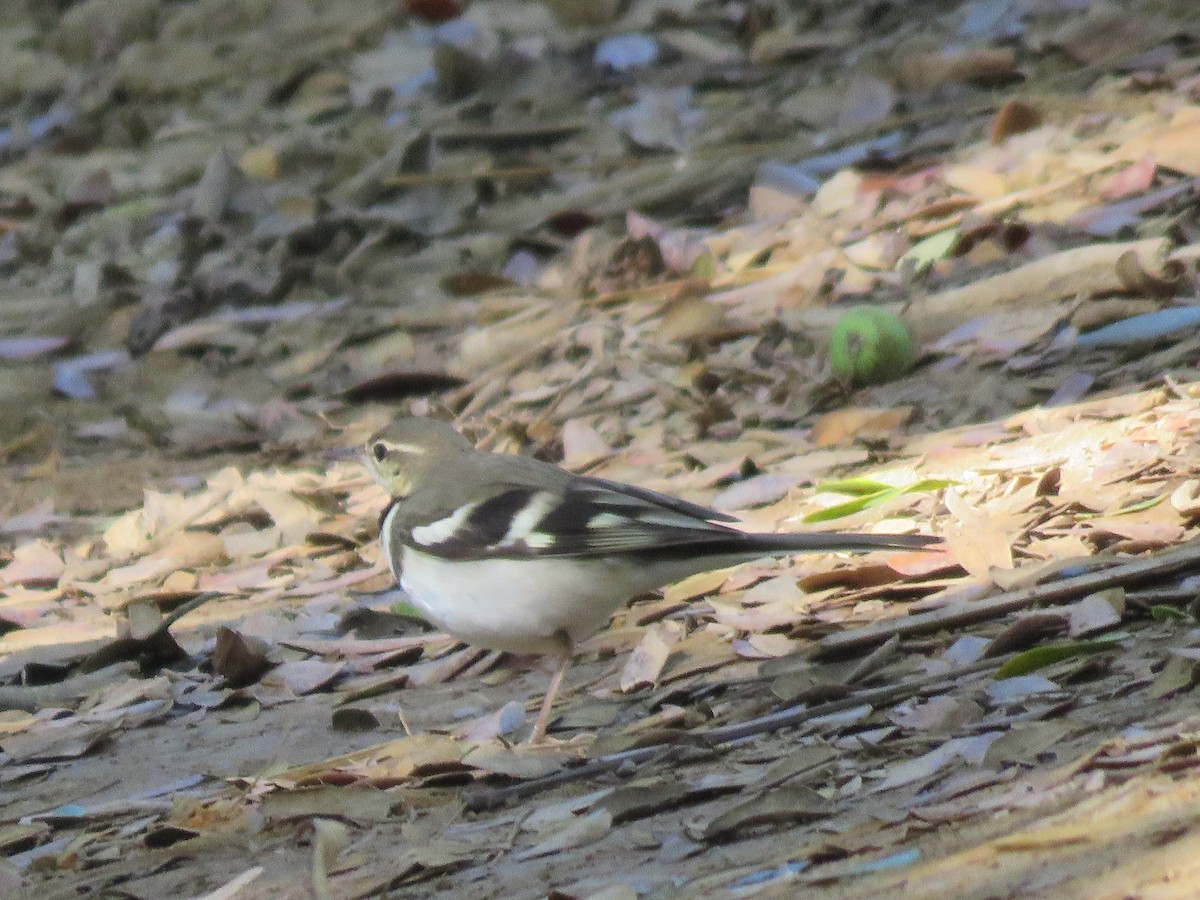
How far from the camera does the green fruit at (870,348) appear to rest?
640cm

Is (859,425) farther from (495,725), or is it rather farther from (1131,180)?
(495,725)

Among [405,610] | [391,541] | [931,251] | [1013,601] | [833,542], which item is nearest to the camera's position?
[1013,601]

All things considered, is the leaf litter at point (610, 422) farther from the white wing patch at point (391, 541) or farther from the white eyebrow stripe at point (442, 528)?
the white eyebrow stripe at point (442, 528)

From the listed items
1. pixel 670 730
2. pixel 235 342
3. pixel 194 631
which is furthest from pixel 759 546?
pixel 235 342

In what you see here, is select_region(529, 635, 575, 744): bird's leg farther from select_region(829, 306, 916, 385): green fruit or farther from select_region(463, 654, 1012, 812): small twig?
A: select_region(829, 306, 916, 385): green fruit

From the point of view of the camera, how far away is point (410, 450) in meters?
5.64

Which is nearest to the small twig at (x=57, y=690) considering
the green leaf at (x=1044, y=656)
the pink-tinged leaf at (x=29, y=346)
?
→ the green leaf at (x=1044, y=656)

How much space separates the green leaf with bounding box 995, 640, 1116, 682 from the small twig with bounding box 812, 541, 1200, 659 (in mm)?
309

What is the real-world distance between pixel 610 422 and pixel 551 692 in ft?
8.20

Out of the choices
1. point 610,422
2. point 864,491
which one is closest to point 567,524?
point 864,491

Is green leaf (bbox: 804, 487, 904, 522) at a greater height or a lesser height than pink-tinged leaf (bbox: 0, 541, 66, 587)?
greater

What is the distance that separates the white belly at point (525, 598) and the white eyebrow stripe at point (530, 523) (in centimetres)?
6

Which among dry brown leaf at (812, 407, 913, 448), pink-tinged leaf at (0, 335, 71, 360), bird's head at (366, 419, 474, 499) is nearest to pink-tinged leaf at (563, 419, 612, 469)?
dry brown leaf at (812, 407, 913, 448)

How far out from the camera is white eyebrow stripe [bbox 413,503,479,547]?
500 cm
